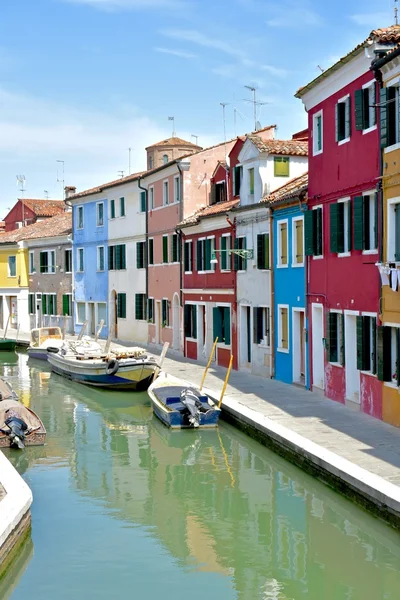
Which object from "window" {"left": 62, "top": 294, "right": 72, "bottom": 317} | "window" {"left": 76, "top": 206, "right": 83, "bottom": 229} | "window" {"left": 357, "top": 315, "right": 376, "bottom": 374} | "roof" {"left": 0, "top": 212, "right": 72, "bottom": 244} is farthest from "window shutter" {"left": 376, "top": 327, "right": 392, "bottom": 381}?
"roof" {"left": 0, "top": 212, "right": 72, "bottom": 244}

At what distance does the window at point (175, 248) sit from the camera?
34.5 meters

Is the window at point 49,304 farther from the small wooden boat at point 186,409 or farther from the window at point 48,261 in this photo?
the small wooden boat at point 186,409

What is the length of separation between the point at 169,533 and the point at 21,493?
2.31 m

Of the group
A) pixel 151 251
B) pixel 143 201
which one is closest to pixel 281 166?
pixel 151 251

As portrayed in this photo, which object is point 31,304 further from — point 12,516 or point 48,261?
point 12,516

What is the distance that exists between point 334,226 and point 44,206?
44176 mm

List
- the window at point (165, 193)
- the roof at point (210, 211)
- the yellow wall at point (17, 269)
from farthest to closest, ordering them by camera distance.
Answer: the yellow wall at point (17, 269), the window at point (165, 193), the roof at point (210, 211)

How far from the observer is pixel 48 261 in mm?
49875

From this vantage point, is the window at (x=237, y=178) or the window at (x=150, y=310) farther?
the window at (x=150, y=310)

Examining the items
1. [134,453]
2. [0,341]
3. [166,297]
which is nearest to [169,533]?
[134,453]

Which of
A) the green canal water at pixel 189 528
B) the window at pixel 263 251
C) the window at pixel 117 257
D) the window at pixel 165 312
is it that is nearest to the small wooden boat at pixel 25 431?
the green canal water at pixel 189 528

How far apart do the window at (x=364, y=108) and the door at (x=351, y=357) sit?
4.27m

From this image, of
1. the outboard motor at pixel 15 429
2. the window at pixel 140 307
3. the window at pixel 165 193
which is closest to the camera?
the outboard motor at pixel 15 429

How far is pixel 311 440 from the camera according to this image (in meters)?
16.0
